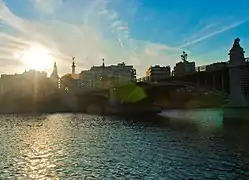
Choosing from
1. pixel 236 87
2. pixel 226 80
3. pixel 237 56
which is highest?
pixel 237 56

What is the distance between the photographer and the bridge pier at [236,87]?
2938 inches

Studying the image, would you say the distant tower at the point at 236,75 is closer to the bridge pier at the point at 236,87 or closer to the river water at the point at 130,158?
the bridge pier at the point at 236,87

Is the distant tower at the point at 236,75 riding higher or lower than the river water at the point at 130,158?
higher

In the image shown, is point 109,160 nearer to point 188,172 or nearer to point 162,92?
point 188,172

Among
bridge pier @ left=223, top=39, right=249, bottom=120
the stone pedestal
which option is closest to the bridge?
bridge pier @ left=223, top=39, right=249, bottom=120

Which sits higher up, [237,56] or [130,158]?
[237,56]

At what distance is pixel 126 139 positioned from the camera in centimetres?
5312

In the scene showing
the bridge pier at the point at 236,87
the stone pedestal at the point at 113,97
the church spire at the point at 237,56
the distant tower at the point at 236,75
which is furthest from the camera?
the stone pedestal at the point at 113,97

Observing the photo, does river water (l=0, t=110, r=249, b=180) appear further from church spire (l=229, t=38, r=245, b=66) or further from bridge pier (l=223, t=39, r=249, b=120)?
church spire (l=229, t=38, r=245, b=66)

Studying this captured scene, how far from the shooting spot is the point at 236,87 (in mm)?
75938

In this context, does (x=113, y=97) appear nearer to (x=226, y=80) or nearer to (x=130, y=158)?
(x=226, y=80)

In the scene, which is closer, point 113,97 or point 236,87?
point 236,87

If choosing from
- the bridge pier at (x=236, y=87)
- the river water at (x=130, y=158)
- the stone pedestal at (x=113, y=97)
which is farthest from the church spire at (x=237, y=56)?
the stone pedestal at (x=113, y=97)

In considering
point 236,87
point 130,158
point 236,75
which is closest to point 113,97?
point 236,87
